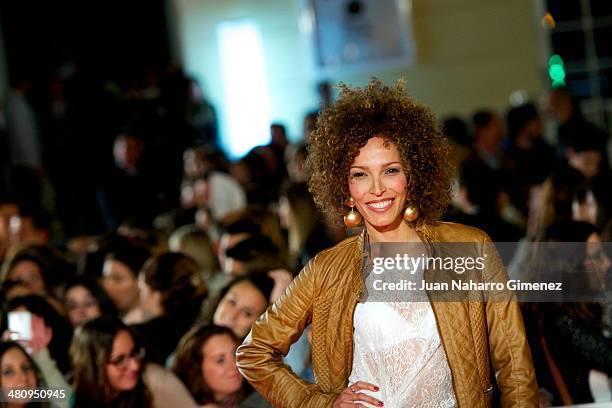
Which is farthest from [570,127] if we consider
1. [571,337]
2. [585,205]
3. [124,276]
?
[571,337]

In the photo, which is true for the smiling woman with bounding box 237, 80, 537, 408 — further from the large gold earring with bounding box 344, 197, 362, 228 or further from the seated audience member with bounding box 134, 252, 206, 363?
the seated audience member with bounding box 134, 252, 206, 363

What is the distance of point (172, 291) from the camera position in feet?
18.5

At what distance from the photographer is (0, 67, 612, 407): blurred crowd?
450cm

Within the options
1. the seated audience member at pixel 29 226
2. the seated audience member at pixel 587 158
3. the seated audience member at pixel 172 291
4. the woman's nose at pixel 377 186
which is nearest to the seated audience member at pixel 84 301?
the seated audience member at pixel 172 291

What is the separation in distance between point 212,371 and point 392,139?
1.94 meters

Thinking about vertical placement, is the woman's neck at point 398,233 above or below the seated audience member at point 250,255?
above

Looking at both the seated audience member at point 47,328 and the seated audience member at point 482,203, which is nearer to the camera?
the seated audience member at point 47,328

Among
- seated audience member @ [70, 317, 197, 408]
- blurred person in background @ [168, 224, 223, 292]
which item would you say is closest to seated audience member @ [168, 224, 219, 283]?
blurred person in background @ [168, 224, 223, 292]

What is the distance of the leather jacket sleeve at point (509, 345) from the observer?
290 centimetres

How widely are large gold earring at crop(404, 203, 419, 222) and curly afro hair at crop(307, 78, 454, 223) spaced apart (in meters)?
0.02

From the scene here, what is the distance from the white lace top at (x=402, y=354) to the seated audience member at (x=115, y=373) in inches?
66.0

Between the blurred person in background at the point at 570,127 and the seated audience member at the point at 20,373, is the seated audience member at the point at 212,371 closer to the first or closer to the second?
the seated audience member at the point at 20,373

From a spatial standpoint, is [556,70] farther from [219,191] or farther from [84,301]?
[84,301]

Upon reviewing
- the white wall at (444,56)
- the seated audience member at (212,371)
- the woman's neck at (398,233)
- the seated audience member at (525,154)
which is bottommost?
the seated audience member at (212,371)
